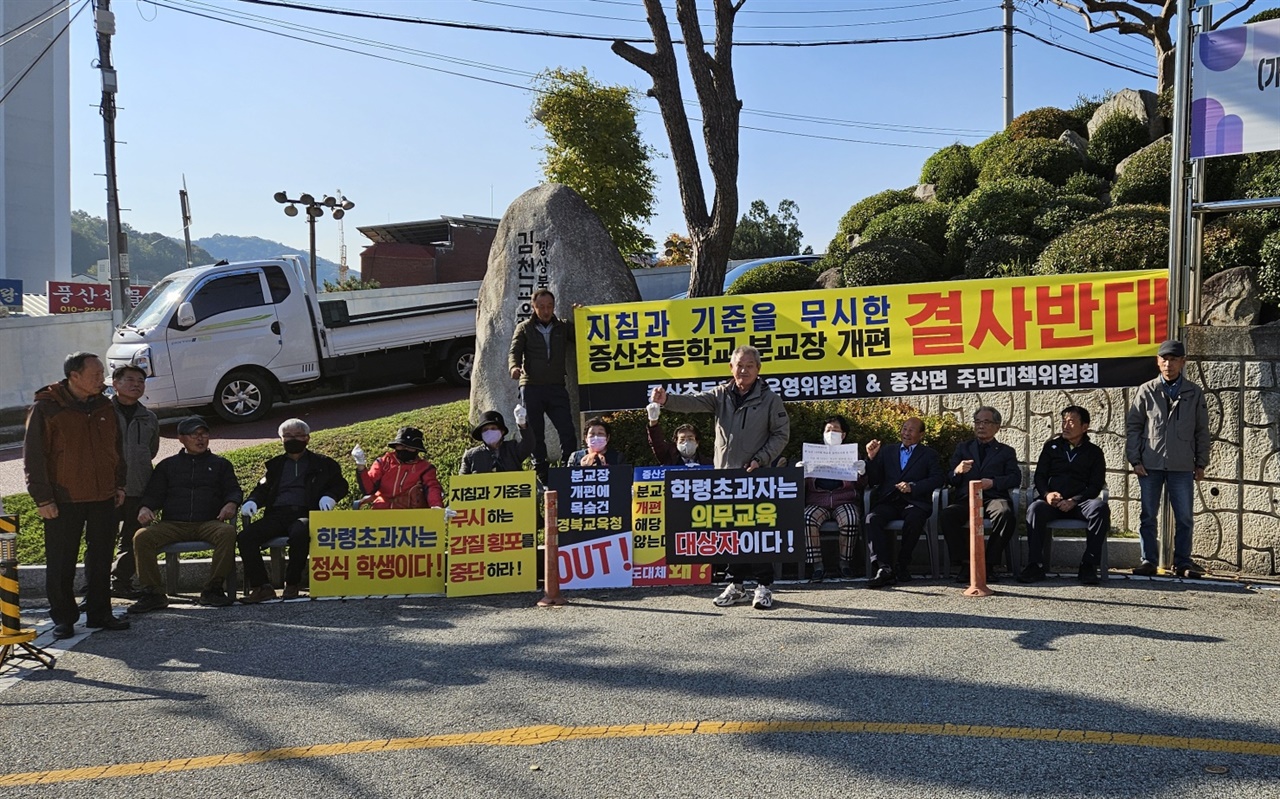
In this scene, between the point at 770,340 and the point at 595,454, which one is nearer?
the point at 595,454

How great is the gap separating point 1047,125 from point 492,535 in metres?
15.8

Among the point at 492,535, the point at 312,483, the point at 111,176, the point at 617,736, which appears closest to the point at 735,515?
the point at 492,535

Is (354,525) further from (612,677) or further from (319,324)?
(319,324)

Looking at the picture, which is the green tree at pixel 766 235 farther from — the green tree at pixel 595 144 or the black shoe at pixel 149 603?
the black shoe at pixel 149 603

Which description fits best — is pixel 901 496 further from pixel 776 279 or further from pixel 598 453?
pixel 776 279

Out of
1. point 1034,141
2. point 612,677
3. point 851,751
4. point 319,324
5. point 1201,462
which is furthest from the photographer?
point 1034,141

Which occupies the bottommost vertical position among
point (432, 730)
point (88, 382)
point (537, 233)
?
point (432, 730)

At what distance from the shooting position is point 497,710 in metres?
5.27

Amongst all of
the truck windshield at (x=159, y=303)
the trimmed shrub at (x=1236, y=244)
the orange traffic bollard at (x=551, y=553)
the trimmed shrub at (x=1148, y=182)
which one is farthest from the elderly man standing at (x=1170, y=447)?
the truck windshield at (x=159, y=303)

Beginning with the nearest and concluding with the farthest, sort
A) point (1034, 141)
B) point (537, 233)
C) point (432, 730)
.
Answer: point (432, 730) < point (537, 233) < point (1034, 141)

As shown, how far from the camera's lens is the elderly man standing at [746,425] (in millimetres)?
7598

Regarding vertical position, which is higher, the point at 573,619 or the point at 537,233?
the point at 537,233

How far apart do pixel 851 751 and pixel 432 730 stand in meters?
2.01

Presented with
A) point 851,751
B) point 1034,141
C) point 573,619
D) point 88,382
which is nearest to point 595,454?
point 573,619
